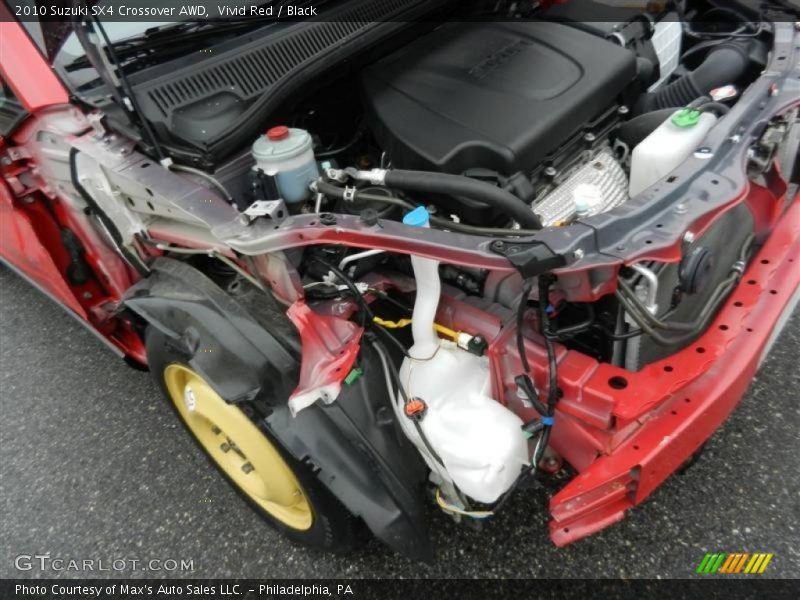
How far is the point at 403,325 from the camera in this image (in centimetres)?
165

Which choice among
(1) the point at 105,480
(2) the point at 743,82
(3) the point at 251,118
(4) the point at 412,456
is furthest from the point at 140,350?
(2) the point at 743,82

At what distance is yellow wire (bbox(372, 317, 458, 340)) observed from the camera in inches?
60.0

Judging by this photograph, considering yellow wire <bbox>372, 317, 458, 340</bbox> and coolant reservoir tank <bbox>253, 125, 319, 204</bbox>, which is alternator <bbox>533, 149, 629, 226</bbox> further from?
coolant reservoir tank <bbox>253, 125, 319, 204</bbox>

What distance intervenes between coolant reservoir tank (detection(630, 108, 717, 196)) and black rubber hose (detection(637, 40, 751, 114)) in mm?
384

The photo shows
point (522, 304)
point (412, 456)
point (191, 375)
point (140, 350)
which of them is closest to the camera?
point (522, 304)

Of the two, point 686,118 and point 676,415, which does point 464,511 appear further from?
point 686,118

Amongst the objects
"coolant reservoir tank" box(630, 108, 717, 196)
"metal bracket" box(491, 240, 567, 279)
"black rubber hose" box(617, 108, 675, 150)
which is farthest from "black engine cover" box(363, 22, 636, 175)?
"metal bracket" box(491, 240, 567, 279)

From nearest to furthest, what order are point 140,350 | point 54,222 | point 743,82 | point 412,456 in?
1. point 412,456
2. point 743,82
3. point 54,222
4. point 140,350

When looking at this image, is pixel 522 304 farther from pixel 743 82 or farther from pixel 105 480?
pixel 105 480

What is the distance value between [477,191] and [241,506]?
142cm

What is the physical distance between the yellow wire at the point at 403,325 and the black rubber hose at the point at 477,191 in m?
0.32

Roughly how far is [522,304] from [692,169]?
515 millimetres

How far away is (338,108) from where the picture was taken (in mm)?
2041

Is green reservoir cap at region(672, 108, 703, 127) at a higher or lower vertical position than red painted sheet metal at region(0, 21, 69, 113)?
lower
